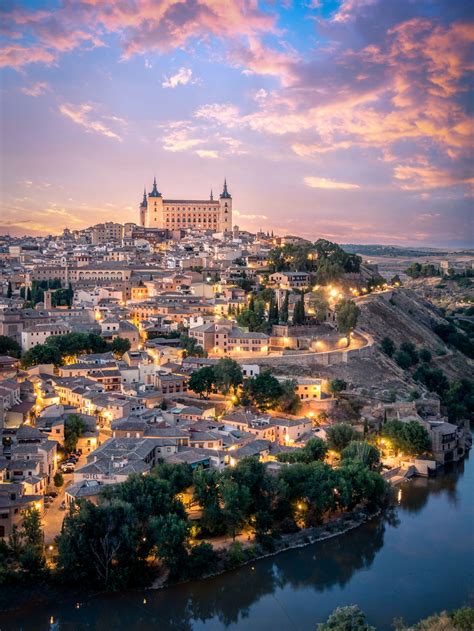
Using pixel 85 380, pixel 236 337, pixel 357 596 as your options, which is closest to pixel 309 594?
pixel 357 596

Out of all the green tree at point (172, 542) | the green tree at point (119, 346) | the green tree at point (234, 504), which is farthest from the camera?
the green tree at point (119, 346)

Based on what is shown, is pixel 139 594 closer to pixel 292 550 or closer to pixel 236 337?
pixel 292 550

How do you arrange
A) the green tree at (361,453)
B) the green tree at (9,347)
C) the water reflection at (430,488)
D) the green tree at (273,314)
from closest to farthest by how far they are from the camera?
the green tree at (361,453) → the water reflection at (430,488) → the green tree at (9,347) → the green tree at (273,314)

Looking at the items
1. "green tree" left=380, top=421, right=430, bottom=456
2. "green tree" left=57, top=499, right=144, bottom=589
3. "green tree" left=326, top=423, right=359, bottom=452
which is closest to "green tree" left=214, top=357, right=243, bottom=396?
"green tree" left=326, top=423, right=359, bottom=452

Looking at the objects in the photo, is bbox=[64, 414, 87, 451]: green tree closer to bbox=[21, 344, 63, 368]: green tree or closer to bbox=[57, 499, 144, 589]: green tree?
bbox=[57, 499, 144, 589]: green tree

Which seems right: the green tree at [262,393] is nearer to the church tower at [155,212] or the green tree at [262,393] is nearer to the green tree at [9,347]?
the green tree at [9,347]

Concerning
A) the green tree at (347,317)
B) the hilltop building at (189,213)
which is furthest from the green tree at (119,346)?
the hilltop building at (189,213)

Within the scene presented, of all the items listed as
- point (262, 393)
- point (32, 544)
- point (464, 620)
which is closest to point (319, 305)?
point (262, 393)
